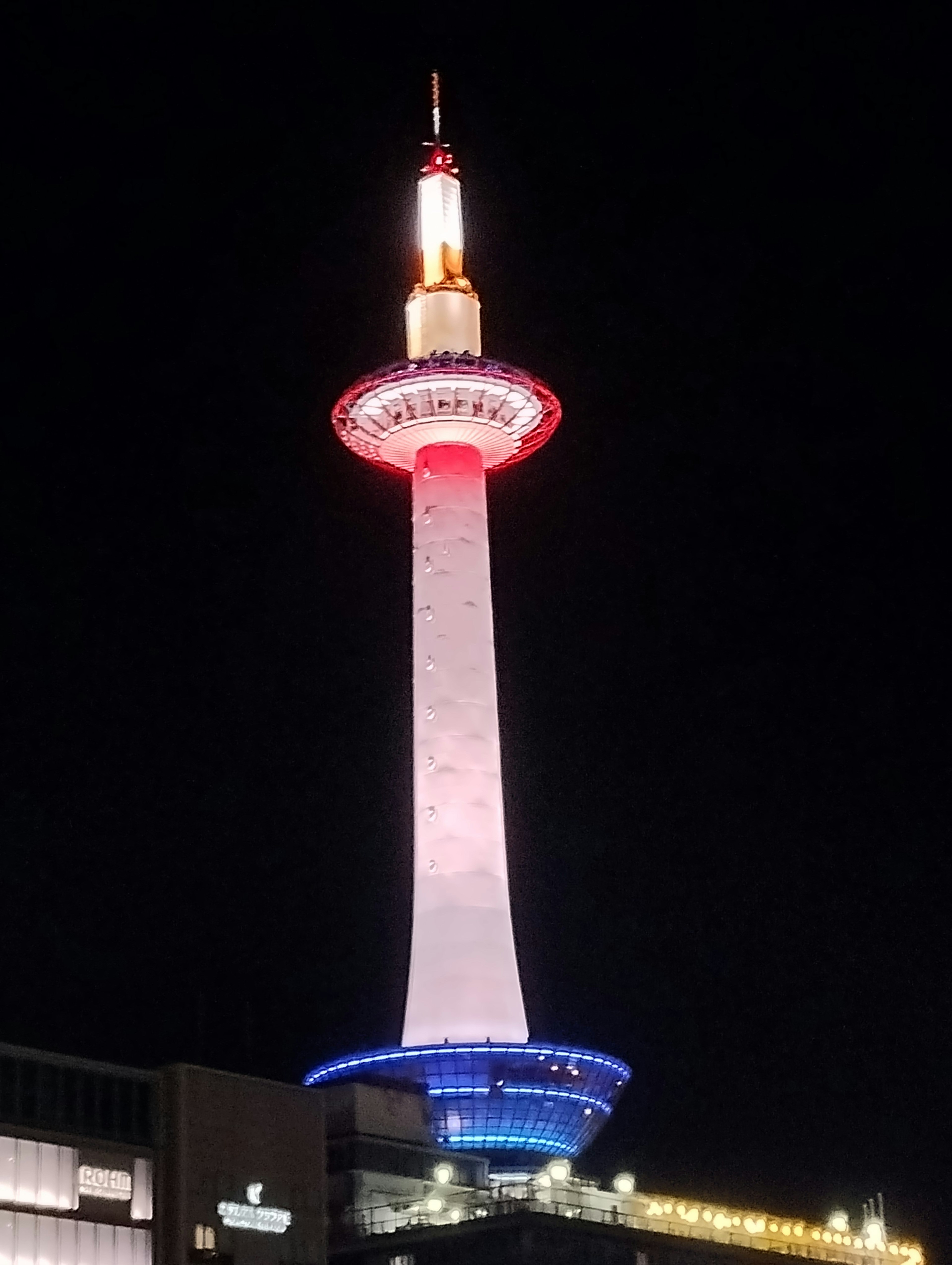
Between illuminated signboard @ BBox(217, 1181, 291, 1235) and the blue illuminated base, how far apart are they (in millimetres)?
20588

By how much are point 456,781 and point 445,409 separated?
73.3ft

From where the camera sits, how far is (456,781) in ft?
417

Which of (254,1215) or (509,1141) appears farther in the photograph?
(509,1141)

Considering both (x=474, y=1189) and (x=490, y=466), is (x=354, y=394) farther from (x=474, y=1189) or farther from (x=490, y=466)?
(x=474, y=1189)

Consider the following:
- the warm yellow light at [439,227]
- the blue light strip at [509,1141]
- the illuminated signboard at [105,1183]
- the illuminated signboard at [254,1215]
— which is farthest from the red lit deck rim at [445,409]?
the illuminated signboard at [105,1183]

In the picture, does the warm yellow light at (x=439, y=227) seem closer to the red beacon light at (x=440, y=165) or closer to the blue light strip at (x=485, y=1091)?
the red beacon light at (x=440, y=165)

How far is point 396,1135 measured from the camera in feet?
383

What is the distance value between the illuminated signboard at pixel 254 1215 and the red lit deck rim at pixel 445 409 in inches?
2039

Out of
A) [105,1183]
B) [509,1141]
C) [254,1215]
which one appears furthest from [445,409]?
[105,1183]

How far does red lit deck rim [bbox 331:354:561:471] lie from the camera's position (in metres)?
134

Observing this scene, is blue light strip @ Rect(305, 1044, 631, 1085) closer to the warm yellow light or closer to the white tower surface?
the white tower surface

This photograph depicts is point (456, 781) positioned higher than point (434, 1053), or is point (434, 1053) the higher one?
point (456, 781)

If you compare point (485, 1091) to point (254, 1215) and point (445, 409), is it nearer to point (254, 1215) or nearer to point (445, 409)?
point (254, 1215)

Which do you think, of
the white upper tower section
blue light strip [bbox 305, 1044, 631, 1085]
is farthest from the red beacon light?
blue light strip [bbox 305, 1044, 631, 1085]
